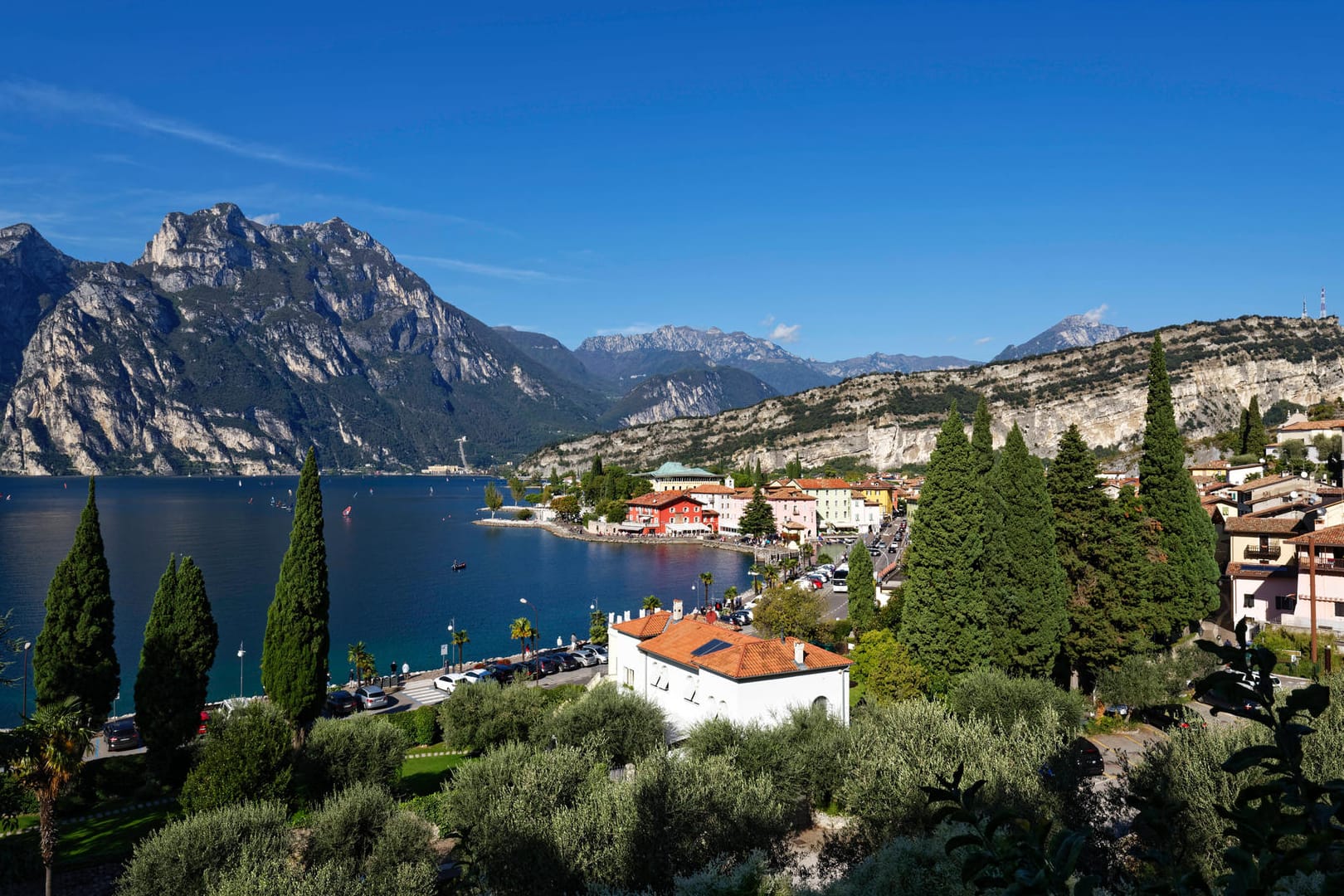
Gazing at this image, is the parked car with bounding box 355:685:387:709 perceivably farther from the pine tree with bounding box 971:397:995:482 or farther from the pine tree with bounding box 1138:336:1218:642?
the pine tree with bounding box 1138:336:1218:642

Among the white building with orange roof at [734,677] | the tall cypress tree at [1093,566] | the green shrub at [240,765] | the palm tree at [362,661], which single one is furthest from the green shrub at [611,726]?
the palm tree at [362,661]

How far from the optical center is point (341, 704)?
32156 millimetres

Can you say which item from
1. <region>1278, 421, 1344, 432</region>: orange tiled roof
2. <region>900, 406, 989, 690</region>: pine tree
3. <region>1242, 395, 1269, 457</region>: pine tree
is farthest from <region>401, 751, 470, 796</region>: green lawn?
<region>1242, 395, 1269, 457</region>: pine tree

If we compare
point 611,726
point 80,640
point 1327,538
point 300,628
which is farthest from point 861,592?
point 80,640

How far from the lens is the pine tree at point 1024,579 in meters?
25.2

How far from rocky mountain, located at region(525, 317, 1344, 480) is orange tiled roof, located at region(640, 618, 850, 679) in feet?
341

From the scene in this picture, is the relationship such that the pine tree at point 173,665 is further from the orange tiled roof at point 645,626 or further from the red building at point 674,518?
the red building at point 674,518

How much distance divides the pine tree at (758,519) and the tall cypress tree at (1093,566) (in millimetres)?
69338

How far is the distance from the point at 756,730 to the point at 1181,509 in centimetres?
1864

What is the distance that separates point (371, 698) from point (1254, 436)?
7600 centimetres

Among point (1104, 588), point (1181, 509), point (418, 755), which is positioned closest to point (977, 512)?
point (1104, 588)

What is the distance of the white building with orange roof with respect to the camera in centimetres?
2214

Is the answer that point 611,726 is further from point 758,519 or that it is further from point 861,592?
point 758,519

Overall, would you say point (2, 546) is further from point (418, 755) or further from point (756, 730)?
point (756, 730)
